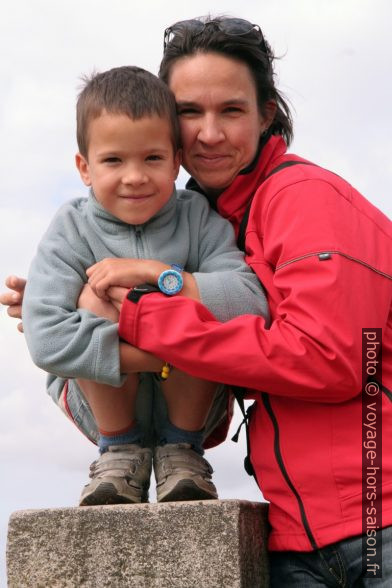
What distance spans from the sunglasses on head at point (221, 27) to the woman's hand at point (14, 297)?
49.2 inches

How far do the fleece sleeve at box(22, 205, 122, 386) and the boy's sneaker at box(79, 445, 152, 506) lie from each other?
43cm

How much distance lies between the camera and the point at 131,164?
3.43 metres

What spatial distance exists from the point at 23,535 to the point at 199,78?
1972 mm

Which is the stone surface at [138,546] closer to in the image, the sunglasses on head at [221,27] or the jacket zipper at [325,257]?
the jacket zipper at [325,257]

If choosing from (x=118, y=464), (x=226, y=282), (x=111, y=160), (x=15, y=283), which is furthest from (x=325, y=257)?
(x=15, y=283)

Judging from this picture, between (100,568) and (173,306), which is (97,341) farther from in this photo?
(100,568)

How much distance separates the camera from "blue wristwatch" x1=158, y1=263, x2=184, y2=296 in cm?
325

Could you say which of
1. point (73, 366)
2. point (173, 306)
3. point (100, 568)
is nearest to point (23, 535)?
point (100, 568)

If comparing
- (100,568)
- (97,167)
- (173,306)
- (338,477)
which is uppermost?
(97,167)

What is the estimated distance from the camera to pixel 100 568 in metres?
3.28

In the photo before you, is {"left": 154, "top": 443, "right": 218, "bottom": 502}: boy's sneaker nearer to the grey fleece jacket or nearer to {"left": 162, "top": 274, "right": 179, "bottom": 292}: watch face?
the grey fleece jacket

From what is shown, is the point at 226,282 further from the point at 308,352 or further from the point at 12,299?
Result: the point at 12,299

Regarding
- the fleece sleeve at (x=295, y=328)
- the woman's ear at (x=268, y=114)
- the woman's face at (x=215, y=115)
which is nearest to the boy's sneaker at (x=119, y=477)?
the fleece sleeve at (x=295, y=328)

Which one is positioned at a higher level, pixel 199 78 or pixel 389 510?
pixel 199 78
